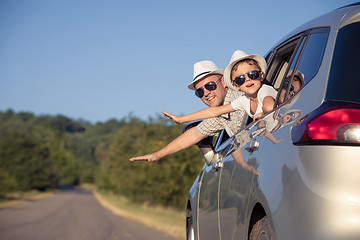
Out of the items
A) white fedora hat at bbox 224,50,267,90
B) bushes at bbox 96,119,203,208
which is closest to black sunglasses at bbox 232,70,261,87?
white fedora hat at bbox 224,50,267,90

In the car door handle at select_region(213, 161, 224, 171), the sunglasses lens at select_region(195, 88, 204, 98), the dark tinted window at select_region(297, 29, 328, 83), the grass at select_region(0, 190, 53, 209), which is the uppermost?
the sunglasses lens at select_region(195, 88, 204, 98)

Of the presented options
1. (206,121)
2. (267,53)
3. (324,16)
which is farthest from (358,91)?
(206,121)

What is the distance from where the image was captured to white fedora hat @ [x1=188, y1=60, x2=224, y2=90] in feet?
17.4

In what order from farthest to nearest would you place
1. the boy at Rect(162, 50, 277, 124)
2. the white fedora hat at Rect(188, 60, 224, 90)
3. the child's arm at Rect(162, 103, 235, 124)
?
1. the white fedora hat at Rect(188, 60, 224, 90)
2. the child's arm at Rect(162, 103, 235, 124)
3. the boy at Rect(162, 50, 277, 124)

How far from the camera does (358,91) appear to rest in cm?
248

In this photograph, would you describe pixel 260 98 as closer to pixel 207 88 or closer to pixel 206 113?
pixel 206 113

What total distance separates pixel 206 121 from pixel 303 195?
110 inches

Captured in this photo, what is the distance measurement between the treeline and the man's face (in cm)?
95

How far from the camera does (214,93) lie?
5.31 m

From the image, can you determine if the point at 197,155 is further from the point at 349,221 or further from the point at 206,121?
the point at 349,221

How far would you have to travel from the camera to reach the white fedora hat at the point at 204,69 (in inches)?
208

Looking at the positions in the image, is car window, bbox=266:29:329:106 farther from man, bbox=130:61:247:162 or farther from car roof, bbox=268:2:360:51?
man, bbox=130:61:247:162

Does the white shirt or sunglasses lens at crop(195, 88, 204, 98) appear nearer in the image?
the white shirt

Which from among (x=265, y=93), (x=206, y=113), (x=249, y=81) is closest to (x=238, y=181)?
(x=265, y=93)
